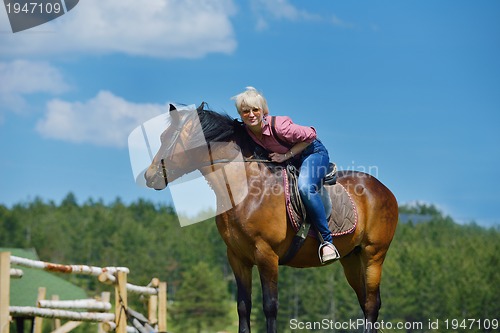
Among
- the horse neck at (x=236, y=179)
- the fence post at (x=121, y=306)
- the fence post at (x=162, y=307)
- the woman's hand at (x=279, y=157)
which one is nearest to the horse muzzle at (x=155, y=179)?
the horse neck at (x=236, y=179)

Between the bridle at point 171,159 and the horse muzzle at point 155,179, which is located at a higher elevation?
the bridle at point 171,159

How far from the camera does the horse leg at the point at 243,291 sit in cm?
752

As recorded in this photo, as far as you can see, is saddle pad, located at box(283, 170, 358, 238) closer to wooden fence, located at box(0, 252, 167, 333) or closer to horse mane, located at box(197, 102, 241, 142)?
horse mane, located at box(197, 102, 241, 142)

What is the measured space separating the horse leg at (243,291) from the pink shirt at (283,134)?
1191 millimetres

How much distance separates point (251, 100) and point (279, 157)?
73 cm

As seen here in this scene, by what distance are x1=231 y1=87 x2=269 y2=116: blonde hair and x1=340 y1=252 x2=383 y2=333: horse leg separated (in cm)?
215

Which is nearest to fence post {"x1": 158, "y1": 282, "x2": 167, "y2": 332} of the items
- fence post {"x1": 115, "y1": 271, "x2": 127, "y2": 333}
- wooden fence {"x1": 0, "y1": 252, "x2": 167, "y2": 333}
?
wooden fence {"x1": 0, "y1": 252, "x2": 167, "y2": 333}

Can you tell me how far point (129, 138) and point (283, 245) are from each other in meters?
1.91

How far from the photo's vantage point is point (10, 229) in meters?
91.4

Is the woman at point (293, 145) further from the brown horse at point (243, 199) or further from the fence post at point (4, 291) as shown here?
the fence post at point (4, 291)

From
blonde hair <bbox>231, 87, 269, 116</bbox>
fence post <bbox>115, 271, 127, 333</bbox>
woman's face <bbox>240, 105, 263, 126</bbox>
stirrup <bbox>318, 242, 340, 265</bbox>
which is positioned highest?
blonde hair <bbox>231, 87, 269, 116</bbox>

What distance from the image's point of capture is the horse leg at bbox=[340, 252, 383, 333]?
8.21 meters

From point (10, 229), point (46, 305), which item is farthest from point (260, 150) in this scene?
point (10, 229)

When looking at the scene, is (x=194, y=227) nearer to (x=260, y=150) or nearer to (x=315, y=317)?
(x=315, y=317)
